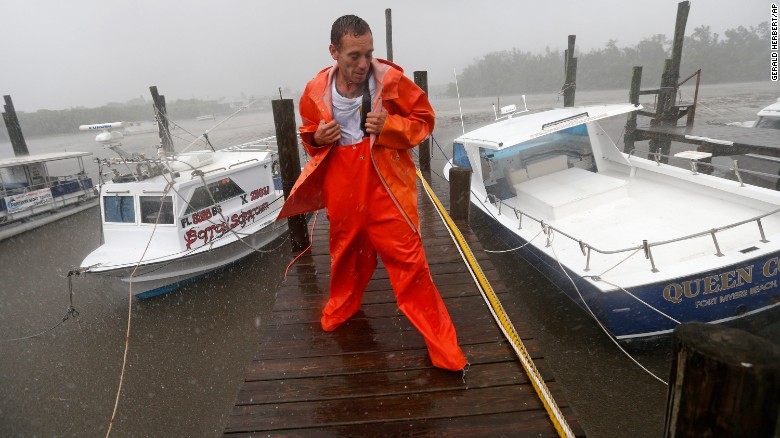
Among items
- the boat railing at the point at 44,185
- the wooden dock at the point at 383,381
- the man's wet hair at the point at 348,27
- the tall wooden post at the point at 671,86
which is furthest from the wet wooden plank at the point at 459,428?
the boat railing at the point at 44,185

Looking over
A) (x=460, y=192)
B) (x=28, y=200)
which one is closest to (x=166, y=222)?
(x=460, y=192)

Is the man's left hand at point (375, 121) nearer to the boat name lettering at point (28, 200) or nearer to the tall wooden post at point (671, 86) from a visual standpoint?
the tall wooden post at point (671, 86)

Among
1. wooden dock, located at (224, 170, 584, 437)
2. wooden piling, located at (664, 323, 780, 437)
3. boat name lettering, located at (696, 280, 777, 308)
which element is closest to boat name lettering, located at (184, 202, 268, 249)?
wooden dock, located at (224, 170, 584, 437)

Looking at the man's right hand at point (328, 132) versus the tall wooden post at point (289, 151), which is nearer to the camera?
the man's right hand at point (328, 132)

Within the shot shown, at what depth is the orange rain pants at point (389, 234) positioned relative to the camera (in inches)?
97.1

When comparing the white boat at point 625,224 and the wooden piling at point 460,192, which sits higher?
the wooden piling at point 460,192

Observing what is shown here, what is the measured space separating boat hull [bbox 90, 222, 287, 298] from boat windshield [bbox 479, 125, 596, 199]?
181 inches

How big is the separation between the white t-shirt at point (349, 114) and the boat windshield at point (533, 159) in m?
5.80

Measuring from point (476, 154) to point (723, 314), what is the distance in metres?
4.50

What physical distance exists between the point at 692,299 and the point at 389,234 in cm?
393

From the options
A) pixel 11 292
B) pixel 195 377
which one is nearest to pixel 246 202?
pixel 195 377

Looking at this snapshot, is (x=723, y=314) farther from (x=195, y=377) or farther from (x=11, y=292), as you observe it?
(x=11, y=292)

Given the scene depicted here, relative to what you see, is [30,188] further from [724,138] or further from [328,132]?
[724,138]

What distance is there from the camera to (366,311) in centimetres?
331
